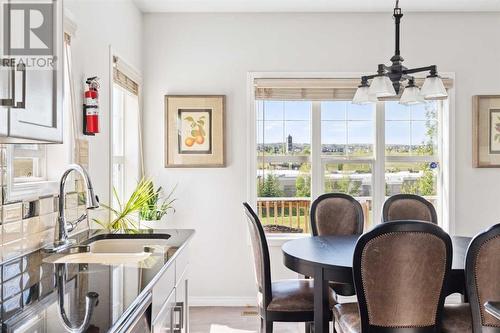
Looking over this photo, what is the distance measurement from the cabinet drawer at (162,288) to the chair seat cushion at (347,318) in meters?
0.94

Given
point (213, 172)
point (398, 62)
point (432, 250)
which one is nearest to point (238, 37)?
point (213, 172)

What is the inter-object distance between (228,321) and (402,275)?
2.06 metres

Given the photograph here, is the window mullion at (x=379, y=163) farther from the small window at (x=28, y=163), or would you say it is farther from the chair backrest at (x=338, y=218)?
the small window at (x=28, y=163)

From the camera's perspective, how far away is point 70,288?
141 centimetres

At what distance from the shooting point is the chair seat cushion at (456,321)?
90.0 inches

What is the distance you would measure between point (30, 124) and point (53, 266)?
68 centimetres

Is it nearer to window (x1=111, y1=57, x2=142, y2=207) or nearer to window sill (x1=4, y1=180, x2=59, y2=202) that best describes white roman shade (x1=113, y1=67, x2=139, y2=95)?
window (x1=111, y1=57, x2=142, y2=207)

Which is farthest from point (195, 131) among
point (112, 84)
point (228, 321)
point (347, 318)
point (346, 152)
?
point (347, 318)

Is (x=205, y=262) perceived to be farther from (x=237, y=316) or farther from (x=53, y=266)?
(x=53, y=266)

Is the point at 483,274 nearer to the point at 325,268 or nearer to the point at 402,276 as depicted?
the point at 402,276

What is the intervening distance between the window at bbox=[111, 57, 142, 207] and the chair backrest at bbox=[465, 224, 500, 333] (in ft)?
8.97

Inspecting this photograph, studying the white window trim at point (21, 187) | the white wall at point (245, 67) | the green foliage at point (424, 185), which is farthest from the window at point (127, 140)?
the green foliage at point (424, 185)

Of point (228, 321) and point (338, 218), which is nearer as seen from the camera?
point (338, 218)

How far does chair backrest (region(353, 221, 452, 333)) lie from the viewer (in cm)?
193
